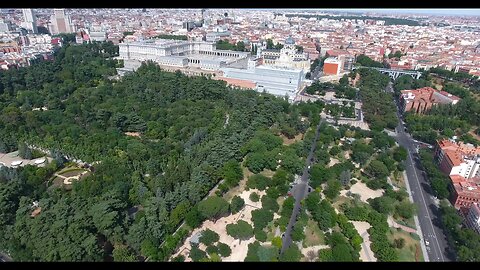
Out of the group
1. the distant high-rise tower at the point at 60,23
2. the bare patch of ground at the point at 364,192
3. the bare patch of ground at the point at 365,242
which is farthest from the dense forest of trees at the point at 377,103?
the distant high-rise tower at the point at 60,23

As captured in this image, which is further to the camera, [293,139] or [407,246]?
[293,139]

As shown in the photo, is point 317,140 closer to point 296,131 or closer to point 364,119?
point 296,131

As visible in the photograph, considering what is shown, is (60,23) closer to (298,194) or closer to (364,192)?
(298,194)

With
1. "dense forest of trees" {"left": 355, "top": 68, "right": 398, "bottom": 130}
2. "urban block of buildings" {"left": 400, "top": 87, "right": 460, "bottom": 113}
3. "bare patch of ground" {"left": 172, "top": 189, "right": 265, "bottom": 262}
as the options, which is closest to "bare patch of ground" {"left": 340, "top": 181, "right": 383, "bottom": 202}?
"bare patch of ground" {"left": 172, "top": 189, "right": 265, "bottom": 262}

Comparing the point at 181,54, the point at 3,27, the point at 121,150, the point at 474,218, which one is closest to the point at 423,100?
the point at 474,218

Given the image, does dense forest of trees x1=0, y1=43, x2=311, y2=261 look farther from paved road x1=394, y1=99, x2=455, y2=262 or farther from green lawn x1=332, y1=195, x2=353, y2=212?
paved road x1=394, y1=99, x2=455, y2=262
